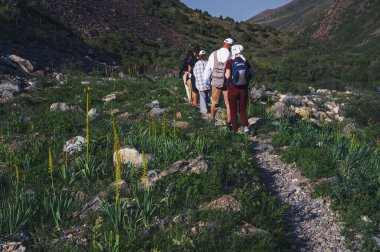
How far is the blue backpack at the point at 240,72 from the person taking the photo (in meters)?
8.51

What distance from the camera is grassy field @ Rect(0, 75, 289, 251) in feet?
14.6

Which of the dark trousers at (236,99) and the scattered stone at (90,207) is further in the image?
the dark trousers at (236,99)

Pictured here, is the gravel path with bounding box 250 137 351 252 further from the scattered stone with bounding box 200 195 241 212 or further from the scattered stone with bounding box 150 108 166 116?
the scattered stone with bounding box 150 108 166 116

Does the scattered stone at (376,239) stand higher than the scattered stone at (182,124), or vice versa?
the scattered stone at (182,124)

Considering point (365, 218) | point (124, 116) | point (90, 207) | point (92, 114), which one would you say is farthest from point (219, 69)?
point (90, 207)

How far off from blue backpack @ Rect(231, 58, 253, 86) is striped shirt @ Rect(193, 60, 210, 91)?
253cm

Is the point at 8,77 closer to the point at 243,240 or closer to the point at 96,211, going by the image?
the point at 96,211

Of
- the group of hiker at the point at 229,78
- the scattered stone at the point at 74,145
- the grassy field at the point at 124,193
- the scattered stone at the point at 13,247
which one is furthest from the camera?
the group of hiker at the point at 229,78

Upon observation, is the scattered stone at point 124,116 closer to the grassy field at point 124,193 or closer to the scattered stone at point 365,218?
the grassy field at point 124,193

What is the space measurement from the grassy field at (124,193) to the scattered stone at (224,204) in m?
0.10

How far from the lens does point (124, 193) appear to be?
5609 mm

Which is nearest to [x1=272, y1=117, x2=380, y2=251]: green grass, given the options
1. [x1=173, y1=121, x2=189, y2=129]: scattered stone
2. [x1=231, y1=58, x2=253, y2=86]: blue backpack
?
[x1=231, y1=58, x2=253, y2=86]: blue backpack

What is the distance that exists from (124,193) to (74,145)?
222cm

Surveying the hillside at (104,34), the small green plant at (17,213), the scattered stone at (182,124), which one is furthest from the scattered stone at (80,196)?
the hillside at (104,34)
